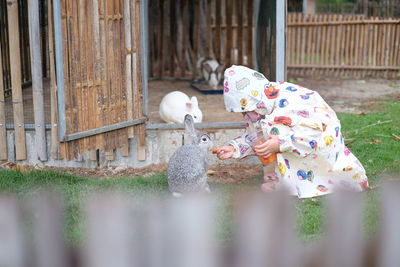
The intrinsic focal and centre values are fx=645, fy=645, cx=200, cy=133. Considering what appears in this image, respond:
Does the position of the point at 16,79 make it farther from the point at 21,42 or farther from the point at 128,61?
the point at 21,42

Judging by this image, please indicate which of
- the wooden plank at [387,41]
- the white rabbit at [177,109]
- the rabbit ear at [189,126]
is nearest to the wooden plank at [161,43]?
the white rabbit at [177,109]

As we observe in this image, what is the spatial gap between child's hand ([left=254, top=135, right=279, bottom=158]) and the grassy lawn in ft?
1.48

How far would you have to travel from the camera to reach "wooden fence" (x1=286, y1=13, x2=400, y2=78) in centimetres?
1460

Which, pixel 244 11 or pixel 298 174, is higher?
pixel 244 11

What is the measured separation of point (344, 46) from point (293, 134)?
32.8 ft

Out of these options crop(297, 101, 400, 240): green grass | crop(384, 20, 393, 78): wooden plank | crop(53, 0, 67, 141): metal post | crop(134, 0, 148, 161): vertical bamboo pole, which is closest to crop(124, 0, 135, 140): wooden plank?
crop(134, 0, 148, 161): vertical bamboo pole

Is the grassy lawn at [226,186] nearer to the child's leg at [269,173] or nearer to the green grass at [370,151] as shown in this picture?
the green grass at [370,151]

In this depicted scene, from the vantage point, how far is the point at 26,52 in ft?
31.2

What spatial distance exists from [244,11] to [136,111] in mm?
5088

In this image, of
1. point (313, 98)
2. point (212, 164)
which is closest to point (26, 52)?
point (212, 164)

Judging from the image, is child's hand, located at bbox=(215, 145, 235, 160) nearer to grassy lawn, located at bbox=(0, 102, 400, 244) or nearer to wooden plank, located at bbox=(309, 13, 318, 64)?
grassy lawn, located at bbox=(0, 102, 400, 244)

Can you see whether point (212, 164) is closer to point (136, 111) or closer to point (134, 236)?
point (136, 111)

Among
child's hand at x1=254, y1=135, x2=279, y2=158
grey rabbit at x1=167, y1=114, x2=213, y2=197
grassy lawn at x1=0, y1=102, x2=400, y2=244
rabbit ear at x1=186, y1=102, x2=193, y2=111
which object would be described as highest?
rabbit ear at x1=186, y1=102, x2=193, y2=111

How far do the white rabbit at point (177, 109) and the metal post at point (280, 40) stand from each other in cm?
115
